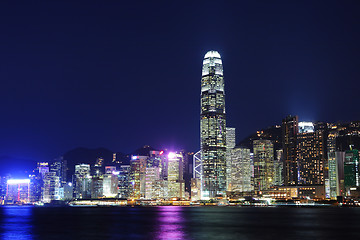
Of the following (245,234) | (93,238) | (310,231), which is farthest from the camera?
(310,231)

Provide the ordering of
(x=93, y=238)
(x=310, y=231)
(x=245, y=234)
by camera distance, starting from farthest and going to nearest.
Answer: (x=310, y=231)
(x=245, y=234)
(x=93, y=238)

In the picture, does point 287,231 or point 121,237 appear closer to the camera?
point 121,237

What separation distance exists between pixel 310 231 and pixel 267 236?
53.6 feet

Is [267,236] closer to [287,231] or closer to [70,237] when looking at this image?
[287,231]

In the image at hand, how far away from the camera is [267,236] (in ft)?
301

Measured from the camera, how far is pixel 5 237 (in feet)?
303

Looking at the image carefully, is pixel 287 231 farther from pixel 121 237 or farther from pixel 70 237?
pixel 70 237

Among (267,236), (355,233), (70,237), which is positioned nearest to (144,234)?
(70,237)

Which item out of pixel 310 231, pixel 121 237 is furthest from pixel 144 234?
pixel 310 231

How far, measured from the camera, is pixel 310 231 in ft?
340

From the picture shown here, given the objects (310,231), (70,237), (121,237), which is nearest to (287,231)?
(310,231)

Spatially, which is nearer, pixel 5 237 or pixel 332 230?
pixel 5 237

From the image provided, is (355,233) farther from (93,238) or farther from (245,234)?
(93,238)

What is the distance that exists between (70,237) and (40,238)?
5424 millimetres
